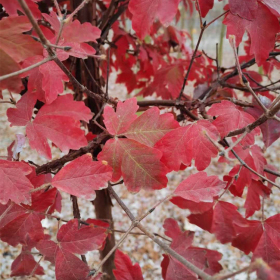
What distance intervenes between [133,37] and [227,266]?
63.3 inches

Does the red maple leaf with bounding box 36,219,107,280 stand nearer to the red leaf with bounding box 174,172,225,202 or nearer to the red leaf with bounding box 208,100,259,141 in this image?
the red leaf with bounding box 174,172,225,202

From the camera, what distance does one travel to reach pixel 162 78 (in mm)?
1093

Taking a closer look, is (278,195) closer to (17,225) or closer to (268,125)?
(268,125)

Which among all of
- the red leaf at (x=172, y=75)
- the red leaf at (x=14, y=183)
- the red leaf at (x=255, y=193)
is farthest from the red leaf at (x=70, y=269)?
the red leaf at (x=172, y=75)

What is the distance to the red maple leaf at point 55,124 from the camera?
51 cm

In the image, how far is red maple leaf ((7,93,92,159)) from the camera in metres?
0.51

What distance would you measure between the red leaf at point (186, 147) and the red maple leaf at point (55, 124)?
15cm

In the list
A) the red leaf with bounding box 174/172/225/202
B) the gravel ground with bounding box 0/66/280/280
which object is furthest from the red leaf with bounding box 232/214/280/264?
the gravel ground with bounding box 0/66/280/280

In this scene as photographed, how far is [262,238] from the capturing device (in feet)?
1.92

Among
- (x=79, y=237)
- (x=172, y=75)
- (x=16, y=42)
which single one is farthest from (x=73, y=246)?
(x=172, y=75)

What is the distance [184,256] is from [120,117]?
327 mm

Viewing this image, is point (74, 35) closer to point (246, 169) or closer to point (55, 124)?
point (55, 124)

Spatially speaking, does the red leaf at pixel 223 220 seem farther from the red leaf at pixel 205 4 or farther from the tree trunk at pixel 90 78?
the red leaf at pixel 205 4

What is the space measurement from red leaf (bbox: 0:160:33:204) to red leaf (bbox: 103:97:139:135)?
161 millimetres
